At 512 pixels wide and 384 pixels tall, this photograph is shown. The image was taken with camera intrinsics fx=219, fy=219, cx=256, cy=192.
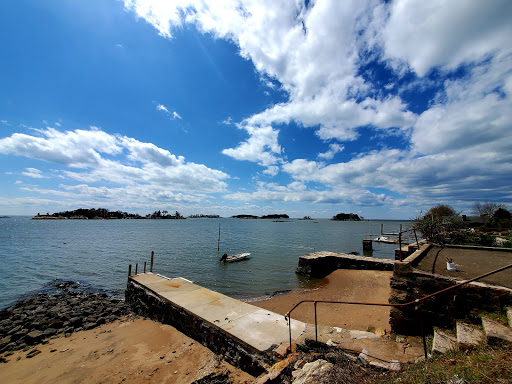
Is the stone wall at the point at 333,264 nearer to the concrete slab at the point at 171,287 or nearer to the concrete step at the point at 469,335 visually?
the concrete slab at the point at 171,287

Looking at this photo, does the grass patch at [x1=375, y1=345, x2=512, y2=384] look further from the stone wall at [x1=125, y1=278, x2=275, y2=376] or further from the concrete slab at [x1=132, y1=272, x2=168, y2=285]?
the concrete slab at [x1=132, y1=272, x2=168, y2=285]

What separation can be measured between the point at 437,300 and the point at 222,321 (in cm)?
562

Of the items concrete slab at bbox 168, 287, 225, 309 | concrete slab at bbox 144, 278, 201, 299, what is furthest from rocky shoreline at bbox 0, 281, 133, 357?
concrete slab at bbox 168, 287, 225, 309

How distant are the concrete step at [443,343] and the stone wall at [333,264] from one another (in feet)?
40.8

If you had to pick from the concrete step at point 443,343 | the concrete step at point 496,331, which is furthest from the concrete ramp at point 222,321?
the concrete step at point 496,331

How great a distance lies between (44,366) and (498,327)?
1228cm

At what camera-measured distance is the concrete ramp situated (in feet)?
17.3

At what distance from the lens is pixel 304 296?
13.3 meters

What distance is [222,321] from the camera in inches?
257

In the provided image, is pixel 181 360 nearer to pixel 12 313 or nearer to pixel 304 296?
pixel 304 296

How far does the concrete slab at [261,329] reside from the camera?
534 cm

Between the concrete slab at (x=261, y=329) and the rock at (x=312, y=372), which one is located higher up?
the rock at (x=312, y=372)

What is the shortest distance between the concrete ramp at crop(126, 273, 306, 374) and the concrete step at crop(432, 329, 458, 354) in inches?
109

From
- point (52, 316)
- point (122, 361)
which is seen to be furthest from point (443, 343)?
point (52, 316)
